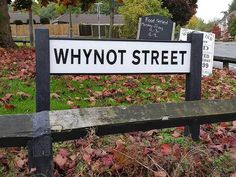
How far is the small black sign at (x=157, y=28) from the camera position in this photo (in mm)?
14695

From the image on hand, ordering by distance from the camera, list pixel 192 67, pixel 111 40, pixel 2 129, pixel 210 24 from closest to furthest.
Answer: pixel 2 129 → pixel 111 40 → pixel 192 67 → pixel 210 24

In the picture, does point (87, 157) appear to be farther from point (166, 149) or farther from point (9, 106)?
point (9, 106)

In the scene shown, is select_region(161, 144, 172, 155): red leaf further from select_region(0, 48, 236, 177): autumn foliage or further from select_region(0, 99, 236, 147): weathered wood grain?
select_region(0, 99, 236, 147): weathered wood grain

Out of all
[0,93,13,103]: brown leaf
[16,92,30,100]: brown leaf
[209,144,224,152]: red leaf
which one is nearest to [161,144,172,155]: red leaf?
[209,144,224,152]: red leaf

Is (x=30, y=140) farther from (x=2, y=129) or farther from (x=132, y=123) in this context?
(x=132, y=123)

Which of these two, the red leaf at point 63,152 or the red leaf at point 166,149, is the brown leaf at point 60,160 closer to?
the red leaf at point 63,152

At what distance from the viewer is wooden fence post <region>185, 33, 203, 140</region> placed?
4.35 m

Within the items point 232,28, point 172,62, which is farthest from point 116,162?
point 232,28

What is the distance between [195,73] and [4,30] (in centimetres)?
1523

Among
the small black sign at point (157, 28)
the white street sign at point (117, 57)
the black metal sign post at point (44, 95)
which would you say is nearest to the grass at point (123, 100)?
the black metal sign post at point (44, 95)

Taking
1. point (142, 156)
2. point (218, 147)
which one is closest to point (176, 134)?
point (218, 147)

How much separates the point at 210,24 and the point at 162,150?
474 feet

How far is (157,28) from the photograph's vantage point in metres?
14.8

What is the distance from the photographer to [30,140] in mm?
3006
